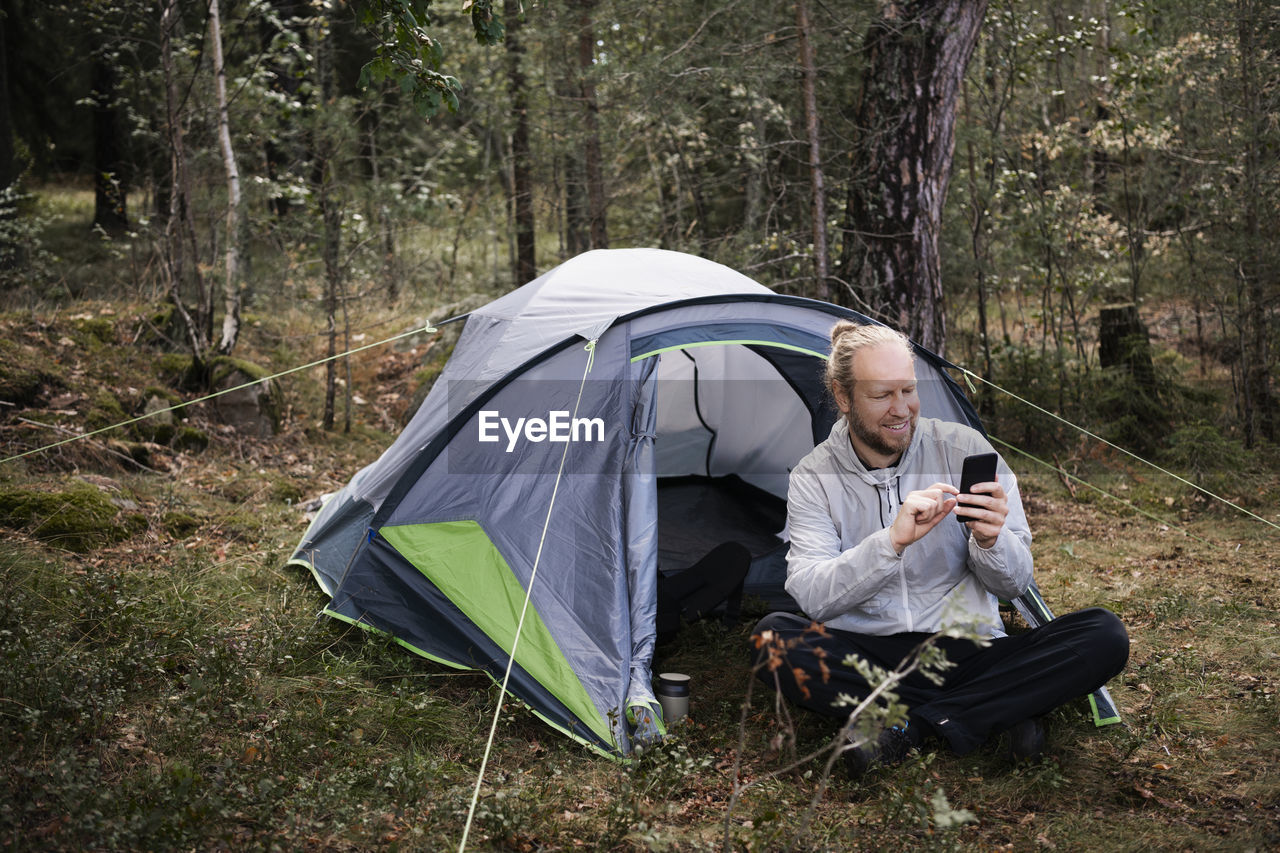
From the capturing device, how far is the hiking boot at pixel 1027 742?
9.95 feet

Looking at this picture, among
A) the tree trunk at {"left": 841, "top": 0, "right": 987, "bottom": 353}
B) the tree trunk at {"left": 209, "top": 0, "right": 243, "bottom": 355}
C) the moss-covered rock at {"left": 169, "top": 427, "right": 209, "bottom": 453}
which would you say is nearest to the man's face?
the tree trunk at {"left": 841, "top": 0, "right": 987, "bottom": 353}

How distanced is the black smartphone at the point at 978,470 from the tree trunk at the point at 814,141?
3.28 m

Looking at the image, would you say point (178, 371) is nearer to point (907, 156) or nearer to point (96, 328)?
point (96, 328)

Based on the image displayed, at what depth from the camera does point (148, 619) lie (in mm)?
3818

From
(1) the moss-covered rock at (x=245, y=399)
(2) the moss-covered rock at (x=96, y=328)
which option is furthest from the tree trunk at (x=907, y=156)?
(2) the moss-covered rock at (x=96, y=328)

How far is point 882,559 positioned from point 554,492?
1.17 meters

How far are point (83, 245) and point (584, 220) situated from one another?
757cm

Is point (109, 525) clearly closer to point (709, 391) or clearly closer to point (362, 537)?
point (362, 537)

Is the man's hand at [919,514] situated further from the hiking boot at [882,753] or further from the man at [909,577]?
the hiking boot at [882,753]

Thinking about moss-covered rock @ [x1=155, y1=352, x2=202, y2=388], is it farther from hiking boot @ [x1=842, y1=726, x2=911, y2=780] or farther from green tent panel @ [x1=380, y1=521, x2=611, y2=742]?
hiking boot @ [x1=842, y1=726, x2=911, y2=780]

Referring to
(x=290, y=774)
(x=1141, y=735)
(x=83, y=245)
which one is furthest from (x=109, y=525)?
(x=83, y=245)

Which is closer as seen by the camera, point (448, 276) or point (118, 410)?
point (118, 410)

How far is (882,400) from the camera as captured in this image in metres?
3.17

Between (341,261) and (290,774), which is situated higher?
(341,261)
